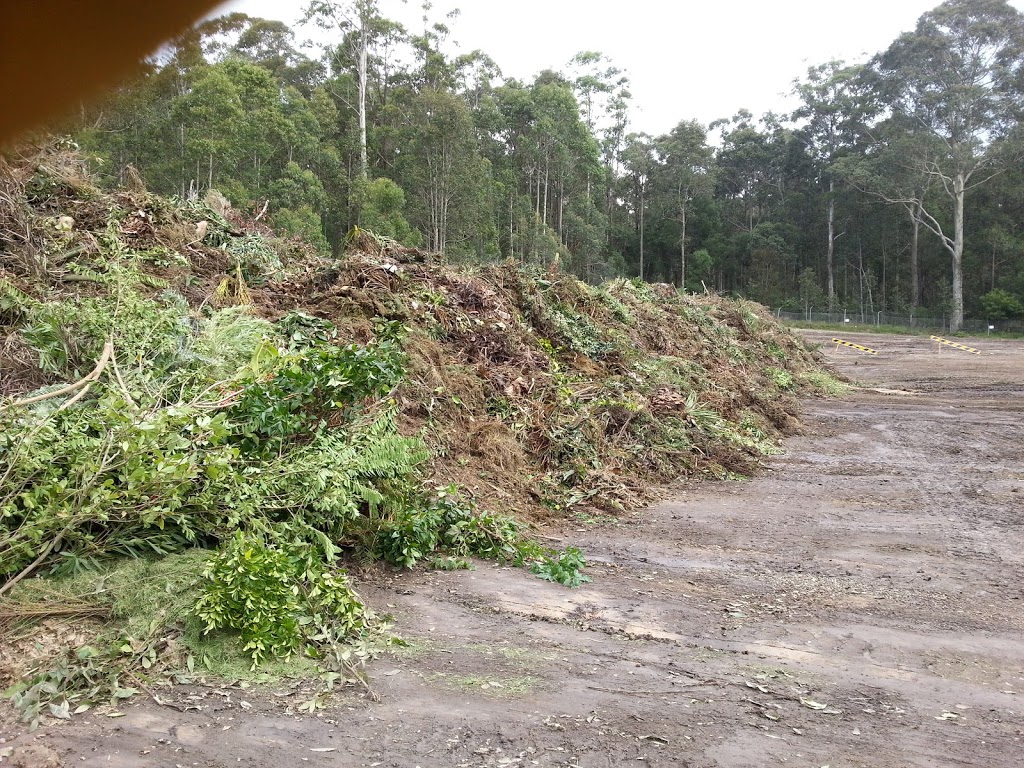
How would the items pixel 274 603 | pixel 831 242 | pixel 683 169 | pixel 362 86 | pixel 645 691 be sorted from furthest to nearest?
pixel 683 169, pixel 831 242, pixel 362 86, pixel 274 603, pixel 645 691

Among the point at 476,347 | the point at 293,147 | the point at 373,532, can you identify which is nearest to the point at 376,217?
the point at 293,147

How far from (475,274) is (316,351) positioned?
5.57 meters

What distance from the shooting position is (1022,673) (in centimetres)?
404

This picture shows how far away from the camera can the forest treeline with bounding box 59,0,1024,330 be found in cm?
2427

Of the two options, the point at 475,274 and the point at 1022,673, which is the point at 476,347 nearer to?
the point at 475,274

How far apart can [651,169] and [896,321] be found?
67.7 ft

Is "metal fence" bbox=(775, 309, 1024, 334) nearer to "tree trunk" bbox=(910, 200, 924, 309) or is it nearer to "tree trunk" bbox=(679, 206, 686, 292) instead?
"tree trunk" bbox=(910, 200, 924, 309)

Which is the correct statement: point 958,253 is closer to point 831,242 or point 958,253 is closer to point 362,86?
point 831,242

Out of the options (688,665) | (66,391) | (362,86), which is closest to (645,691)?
(688,665)

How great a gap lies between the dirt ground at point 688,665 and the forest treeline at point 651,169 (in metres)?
8.49

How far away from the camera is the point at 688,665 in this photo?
408 centimetres

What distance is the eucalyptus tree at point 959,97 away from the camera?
124ft

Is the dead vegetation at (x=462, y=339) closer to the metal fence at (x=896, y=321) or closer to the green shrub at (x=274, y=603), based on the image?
the green shrub at (x=274, y=603)

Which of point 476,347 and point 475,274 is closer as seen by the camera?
point 476,347
